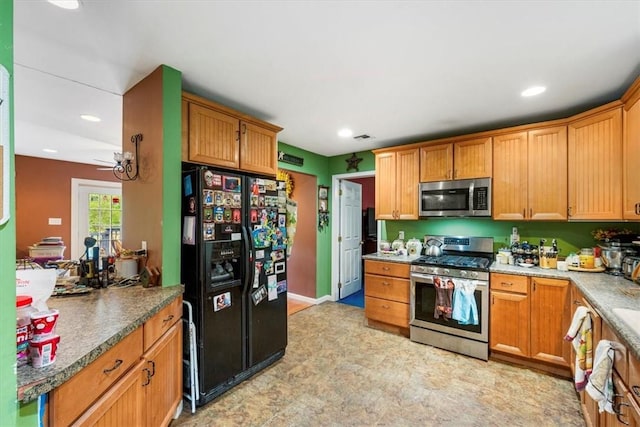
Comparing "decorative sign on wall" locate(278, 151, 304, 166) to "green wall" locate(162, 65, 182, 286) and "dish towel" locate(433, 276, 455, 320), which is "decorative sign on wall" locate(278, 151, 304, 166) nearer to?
"green wall" locate(162, 65, 182, 286)

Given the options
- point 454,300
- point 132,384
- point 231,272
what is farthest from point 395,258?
point 132,384

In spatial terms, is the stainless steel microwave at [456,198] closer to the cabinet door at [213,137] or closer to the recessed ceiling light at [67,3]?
the cabinet door at [213,137]

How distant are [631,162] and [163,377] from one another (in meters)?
3.47

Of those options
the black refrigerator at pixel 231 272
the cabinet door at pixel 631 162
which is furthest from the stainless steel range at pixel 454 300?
the black refrigerator at pixel 231 272

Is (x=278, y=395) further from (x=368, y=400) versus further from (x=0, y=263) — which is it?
(x=0, y=263)

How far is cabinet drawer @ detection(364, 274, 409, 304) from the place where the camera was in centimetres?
318

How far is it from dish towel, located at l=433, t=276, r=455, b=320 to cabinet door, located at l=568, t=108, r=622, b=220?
1.25m

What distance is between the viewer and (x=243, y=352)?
2299mm

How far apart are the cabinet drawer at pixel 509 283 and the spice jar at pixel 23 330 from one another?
3.10 m

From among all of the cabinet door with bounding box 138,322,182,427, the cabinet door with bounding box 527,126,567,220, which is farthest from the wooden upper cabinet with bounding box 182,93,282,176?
the cabinet door with bounding box 527,126,567,220

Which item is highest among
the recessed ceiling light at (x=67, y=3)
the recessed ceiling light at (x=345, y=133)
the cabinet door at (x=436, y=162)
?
the recessed ceiling light at (x=67, y=3)

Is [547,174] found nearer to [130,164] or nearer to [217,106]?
[217,106]

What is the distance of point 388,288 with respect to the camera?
3289 mm

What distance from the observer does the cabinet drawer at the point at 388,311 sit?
319 cm
